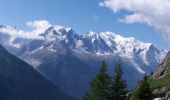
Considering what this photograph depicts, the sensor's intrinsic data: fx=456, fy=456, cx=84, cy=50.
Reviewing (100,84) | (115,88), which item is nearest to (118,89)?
(115,88)

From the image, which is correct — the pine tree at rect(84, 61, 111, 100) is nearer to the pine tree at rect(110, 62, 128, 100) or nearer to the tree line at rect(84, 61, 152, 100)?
the tree line at rect(84, 61, 152, 100)

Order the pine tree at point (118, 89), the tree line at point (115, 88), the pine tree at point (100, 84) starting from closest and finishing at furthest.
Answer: the tree line at point (115, 88) → the pine tree at point (118, 89) → the pine tree at point (100, 84)

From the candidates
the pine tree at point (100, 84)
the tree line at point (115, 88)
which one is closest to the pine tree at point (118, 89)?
the tree line at point (115, 88)

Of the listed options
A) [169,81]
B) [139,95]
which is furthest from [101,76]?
[139,95]

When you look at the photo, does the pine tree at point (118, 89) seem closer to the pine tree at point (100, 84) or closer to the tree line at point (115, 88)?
the tree line at point (115, 88)

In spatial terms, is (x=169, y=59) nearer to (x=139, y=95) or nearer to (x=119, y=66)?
(x=119, y=66)

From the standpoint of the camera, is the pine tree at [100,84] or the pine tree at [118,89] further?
the pine tree at [100,84]

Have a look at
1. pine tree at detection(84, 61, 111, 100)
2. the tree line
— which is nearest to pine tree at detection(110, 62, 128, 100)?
the tree line

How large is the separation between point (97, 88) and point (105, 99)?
566 centimetres

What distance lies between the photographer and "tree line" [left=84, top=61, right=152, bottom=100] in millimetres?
41750

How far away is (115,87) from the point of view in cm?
5150

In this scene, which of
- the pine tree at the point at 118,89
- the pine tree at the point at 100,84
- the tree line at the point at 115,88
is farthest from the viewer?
the pine tree at the point at 100,84

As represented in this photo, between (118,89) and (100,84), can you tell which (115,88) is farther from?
(100,84)

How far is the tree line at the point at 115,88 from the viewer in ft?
137
